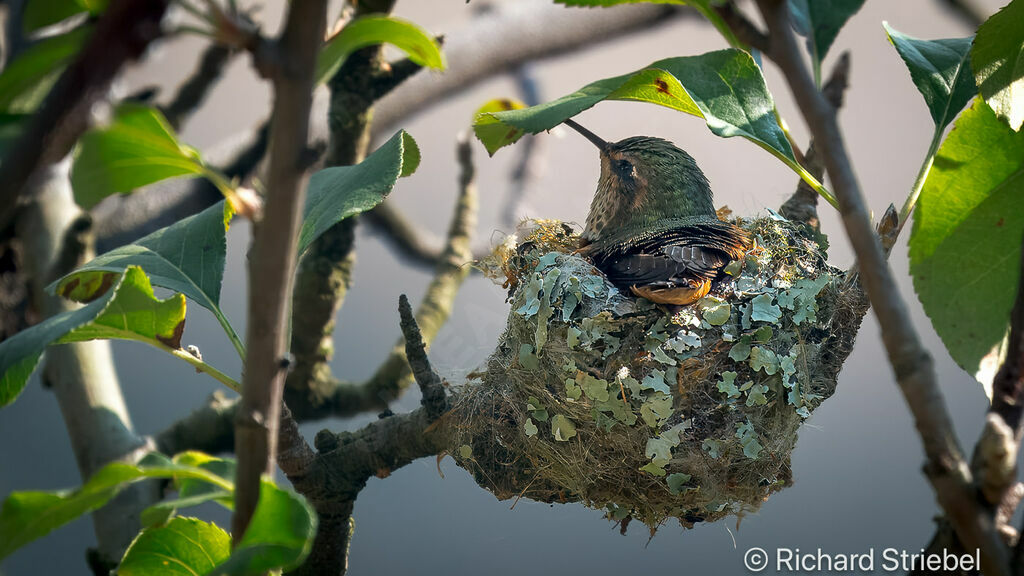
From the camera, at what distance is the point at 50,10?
0.63 meters

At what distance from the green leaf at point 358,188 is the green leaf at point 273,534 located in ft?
1.57

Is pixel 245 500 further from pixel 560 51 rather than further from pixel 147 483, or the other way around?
pixel 560 51

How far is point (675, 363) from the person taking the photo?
1381mm

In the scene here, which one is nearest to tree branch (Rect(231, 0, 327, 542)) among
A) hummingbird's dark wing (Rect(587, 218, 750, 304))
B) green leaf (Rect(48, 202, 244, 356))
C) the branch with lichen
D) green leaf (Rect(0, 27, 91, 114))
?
green leaf (Rect(0, 27, 91, 114))

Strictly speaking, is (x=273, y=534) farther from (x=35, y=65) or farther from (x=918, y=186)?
(x=918, y=186)

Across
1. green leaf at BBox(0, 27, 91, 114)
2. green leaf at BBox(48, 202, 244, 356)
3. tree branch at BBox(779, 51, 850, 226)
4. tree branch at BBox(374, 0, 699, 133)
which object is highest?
tree branch at BBox(374, 0, 699, 133)

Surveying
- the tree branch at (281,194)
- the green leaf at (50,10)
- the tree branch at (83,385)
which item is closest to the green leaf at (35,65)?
the green leaf at (50,10)

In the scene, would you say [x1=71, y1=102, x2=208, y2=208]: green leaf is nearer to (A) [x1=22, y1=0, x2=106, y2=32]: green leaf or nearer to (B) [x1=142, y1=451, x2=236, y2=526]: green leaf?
(A) [x1=22, y1=0, x2=106, y2=32]: green leaf

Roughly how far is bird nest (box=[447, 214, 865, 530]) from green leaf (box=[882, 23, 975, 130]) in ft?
1.25

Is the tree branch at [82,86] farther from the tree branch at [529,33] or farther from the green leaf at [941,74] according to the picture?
the tree branch at [529,33]

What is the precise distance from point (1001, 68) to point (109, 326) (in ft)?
3.45

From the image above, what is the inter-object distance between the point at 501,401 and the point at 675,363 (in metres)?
0.30

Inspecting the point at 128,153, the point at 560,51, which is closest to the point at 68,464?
the point at 560,51

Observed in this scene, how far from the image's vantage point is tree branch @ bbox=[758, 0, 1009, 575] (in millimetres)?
525
